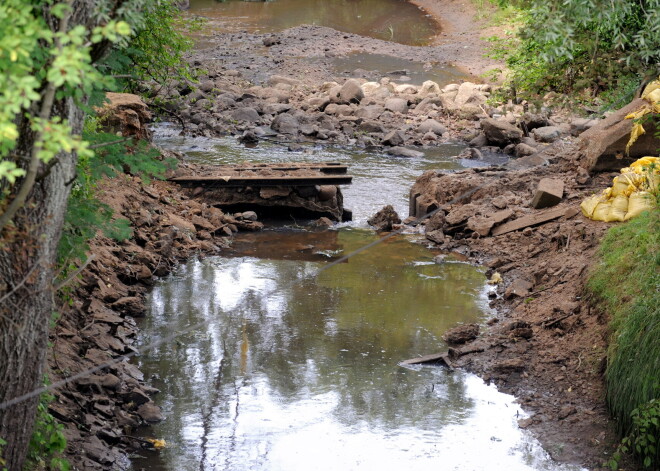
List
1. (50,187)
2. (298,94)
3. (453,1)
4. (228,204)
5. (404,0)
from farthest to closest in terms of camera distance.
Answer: (404,0) < (453,1) < (298,94) < (228,204) < (50,187)

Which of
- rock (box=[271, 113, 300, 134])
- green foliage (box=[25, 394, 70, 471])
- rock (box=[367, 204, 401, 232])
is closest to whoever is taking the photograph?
green foliage (box=[25, 394, 70, 471])

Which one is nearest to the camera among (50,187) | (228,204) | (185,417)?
(50,187)

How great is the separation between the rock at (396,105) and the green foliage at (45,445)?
55.7 feet

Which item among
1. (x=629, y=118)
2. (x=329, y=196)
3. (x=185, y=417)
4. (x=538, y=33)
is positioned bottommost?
(x=185, y=417)

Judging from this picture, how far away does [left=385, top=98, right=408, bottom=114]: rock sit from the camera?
2177 cm

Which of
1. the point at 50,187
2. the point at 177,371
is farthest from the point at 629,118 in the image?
the point at 50,187

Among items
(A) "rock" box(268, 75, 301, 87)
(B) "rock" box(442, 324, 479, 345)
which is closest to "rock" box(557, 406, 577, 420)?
(B) "rock" box(442, 324, 479, 345)

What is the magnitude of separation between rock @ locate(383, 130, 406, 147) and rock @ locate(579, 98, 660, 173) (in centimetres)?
658

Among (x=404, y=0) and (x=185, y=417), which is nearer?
(x=185, y=417)

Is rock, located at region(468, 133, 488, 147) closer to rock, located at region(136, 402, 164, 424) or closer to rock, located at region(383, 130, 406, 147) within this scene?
rock, located at region(383, 130, 406, 147)

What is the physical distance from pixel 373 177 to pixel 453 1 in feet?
93.7

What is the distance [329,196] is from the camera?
13.7m

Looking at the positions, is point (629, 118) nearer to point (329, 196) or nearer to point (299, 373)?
point (329, 196)

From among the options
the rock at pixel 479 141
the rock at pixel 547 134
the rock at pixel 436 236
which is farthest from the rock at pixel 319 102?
the rock at pixel 436 236
